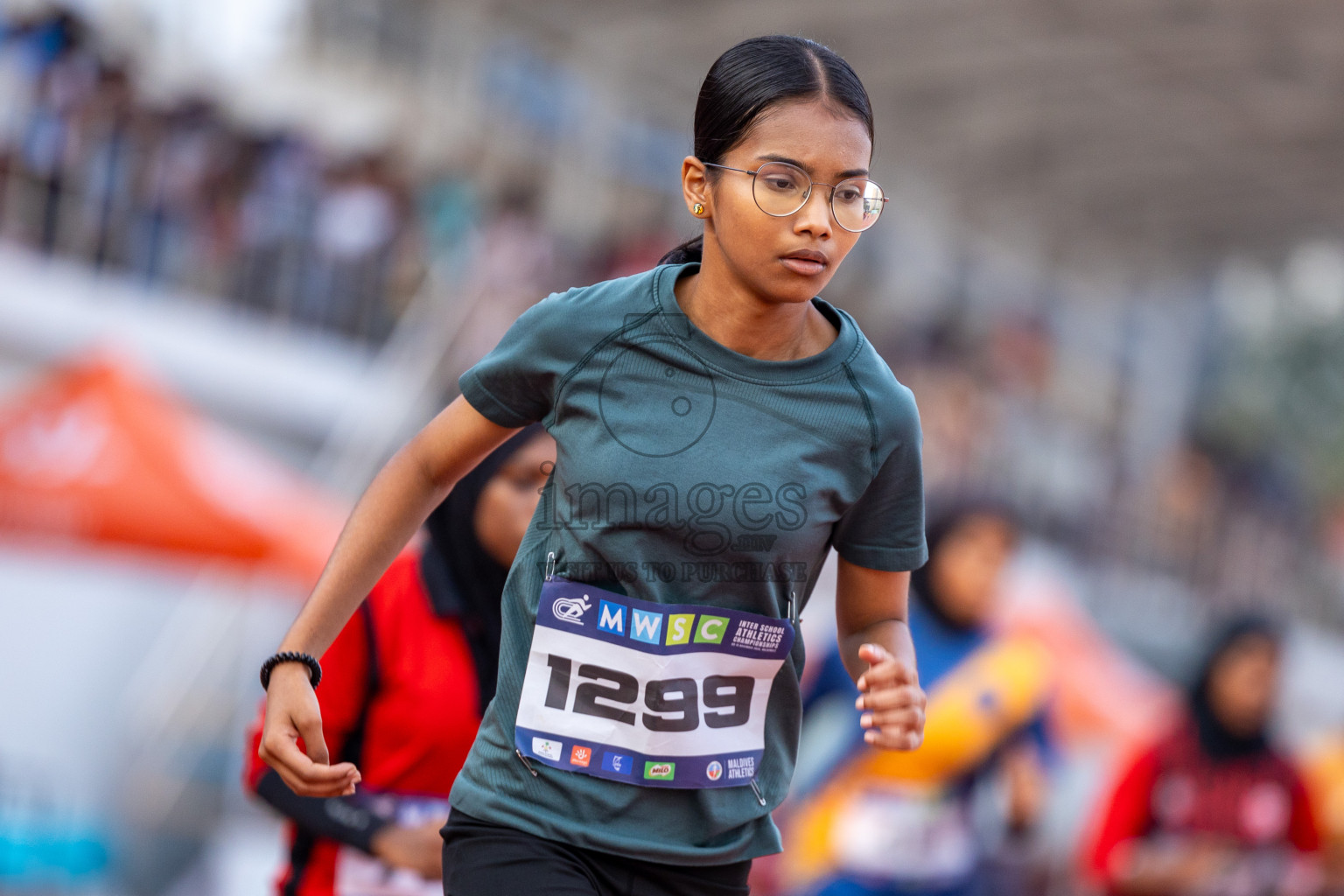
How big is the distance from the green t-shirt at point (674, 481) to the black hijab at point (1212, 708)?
4.26m

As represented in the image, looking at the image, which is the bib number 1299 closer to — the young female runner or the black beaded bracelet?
the young female runner

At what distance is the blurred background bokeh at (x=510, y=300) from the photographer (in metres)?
8.55

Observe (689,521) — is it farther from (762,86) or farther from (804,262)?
(762,86)

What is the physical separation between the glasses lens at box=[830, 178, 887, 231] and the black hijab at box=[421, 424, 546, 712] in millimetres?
1276

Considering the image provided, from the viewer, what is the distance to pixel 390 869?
121 inches

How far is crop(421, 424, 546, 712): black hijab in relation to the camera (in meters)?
A: 3.06

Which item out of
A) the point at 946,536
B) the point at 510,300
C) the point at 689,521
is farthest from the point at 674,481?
the point at 510,300

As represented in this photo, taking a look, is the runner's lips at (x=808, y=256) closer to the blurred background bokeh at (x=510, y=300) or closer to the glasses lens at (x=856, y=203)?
the glasses lens at (x=856, y=203)

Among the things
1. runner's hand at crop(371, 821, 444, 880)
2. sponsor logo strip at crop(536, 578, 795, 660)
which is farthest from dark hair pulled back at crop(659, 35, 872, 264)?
runner's hand at crop(371, 821, 444, 880)

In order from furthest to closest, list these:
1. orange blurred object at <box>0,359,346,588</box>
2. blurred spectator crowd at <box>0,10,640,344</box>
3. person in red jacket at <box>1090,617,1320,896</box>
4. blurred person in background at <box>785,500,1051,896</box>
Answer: blurred spectator crowd at <box>0,10,640,344</box>, orange blurred object at <box>0,359,346,588</box>, person in red jacket at <box>1090,617,1320,896</box>, blurred person in background at <box>785,500,1051,896</box>

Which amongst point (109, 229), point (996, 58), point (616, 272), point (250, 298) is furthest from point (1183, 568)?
point (109, 229)

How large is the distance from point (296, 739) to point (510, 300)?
8343 millimetres

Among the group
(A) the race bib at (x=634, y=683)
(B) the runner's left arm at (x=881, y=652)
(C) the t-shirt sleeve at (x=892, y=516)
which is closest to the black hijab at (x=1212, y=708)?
(B) the runner's left arm at (x=881, y=652)

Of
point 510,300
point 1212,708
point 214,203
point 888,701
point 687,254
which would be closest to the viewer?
point 888,701
